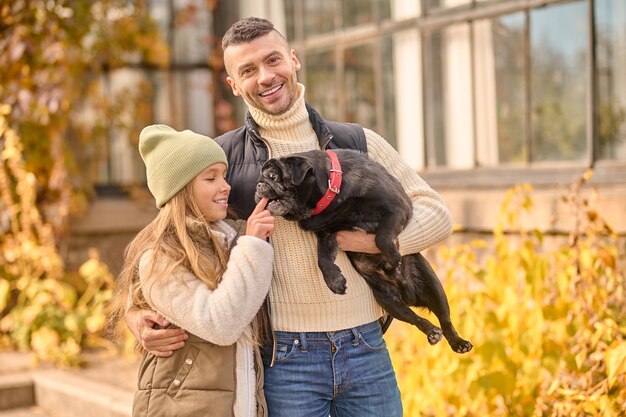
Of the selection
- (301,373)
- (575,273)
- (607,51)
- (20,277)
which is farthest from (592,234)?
(20,277)

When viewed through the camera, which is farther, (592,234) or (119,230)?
(119,230)

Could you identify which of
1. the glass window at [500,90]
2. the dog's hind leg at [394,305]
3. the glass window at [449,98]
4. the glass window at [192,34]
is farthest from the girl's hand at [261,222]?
the glass window at [192,34]

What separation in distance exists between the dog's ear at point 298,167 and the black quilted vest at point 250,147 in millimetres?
173

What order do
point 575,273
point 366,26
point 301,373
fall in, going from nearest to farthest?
point 301,373, point 575,273, point 366,26

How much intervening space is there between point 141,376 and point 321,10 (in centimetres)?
561

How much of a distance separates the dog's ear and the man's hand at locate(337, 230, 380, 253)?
0.78ft

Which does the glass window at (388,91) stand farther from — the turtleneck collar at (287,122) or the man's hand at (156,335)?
the man's hand at (156,335)

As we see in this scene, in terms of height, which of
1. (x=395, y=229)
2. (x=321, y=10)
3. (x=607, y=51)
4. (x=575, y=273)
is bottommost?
(x=575, y=273)

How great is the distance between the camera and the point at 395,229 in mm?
2812

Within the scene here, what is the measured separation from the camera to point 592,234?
438 cm

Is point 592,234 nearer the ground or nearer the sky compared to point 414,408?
nearer the sky

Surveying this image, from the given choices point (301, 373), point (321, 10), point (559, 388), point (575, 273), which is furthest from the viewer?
point (321, 10)

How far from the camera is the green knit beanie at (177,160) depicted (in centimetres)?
279

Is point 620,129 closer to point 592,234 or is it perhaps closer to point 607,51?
point 607,51
